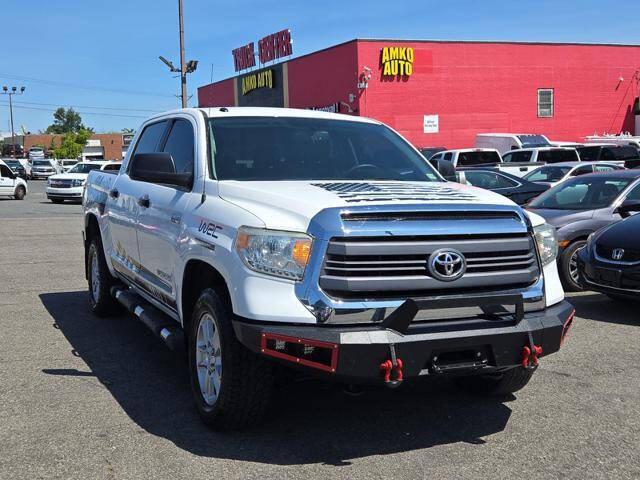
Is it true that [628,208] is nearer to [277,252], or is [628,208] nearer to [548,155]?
[277,252]

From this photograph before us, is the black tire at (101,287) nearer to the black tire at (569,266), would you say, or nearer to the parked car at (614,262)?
the parked car at (614,262)

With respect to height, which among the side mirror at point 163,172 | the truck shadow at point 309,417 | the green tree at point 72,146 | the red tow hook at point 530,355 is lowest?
the truck shadow at point 309,417

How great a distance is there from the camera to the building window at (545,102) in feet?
127

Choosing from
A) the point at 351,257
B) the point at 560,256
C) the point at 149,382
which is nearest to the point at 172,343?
the point at 149,382

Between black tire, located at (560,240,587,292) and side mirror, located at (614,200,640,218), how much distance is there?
1.97 ft

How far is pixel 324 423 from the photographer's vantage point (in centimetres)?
449

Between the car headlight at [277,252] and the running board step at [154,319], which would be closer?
the car headlight at [277,252]

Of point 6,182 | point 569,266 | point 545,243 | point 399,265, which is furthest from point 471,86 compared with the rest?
point 399,265

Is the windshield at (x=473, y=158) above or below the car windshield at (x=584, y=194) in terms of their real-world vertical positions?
above

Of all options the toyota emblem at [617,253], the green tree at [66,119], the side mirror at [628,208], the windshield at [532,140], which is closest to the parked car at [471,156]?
the windshield at [532,140]

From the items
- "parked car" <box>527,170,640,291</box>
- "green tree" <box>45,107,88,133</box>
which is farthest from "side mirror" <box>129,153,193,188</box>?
"green tree" <box>45,107,88,133</box>

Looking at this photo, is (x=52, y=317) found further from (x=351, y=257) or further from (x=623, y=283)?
(x=623, y=283)

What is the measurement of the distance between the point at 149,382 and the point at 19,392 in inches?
34.7

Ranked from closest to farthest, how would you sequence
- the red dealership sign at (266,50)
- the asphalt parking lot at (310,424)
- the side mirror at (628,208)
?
the asphalt parking lot at (310,424) → the side mirror at (628,208) → the red dealership sign at (266,50)
